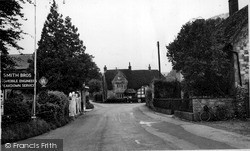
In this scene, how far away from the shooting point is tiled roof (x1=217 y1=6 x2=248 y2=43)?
23.3 metres

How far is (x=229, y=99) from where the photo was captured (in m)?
21.2

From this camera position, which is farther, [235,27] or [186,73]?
[235,27]

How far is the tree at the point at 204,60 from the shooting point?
21691mm

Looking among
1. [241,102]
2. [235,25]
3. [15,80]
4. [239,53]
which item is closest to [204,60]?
[239,53]

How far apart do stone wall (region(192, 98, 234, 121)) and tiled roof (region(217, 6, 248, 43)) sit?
503 centimetres

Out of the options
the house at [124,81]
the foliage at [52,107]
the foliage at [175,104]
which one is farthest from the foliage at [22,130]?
the house at [124,81]

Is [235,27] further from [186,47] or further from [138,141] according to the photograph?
[138,141]

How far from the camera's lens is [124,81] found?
265ft

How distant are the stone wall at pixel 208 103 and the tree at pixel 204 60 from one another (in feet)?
5.35

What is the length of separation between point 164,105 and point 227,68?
10.1 meters

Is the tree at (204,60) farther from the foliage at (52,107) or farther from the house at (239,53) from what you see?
the foliage at (52,107)

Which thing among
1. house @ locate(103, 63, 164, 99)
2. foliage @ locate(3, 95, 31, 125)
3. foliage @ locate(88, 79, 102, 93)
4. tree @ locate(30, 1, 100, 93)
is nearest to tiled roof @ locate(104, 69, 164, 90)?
house @ locate(103, 63, 164, 99)

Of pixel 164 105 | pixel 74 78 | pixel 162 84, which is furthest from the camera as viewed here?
pixel 162 84

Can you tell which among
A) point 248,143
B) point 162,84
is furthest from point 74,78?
point 248,143
